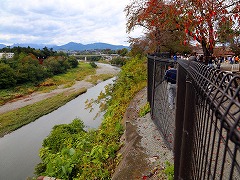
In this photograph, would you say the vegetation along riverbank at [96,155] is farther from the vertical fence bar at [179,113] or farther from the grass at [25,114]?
the grass at [25,114]

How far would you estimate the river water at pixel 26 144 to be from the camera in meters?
14.7

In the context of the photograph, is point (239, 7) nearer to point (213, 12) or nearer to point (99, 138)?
point (213, 12)

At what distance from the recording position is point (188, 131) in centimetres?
237

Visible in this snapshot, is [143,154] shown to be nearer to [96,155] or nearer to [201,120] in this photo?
[96,155]

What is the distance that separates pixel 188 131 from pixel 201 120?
716 millimetres

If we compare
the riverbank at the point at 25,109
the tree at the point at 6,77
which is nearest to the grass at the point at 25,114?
the riverbank at the point at 25,109

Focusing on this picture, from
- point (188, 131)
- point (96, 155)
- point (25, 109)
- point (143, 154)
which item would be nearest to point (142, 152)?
point (143, 154)

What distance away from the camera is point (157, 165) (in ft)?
14.1

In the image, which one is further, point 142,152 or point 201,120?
point 142,152

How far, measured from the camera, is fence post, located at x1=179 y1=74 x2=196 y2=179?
231 cm

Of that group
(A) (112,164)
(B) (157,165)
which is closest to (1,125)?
(A) (112,164)

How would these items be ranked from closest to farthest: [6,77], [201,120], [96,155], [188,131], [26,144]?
[201,120], [188,131], [96,155], [26,144], [6,77]

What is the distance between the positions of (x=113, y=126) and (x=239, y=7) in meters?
5.28

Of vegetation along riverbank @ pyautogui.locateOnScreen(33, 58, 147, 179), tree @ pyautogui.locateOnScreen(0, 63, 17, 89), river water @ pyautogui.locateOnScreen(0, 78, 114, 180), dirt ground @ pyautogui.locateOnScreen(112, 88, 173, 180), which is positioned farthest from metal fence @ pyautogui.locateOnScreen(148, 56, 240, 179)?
tree @ pyautogui.locateOnScreen(0, 63, 17, 89)
